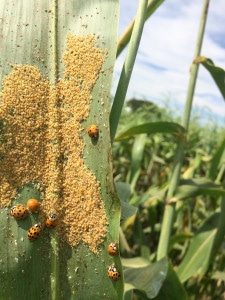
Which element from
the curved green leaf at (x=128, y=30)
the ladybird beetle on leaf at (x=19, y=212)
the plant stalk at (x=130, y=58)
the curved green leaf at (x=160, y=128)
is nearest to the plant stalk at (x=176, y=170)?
the curved green leaf at (x=160, y=128)

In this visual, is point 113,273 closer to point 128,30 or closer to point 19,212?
point 19,212

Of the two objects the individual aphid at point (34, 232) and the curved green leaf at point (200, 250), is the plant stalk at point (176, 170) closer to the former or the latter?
the curved green leaf at point (200, 250)

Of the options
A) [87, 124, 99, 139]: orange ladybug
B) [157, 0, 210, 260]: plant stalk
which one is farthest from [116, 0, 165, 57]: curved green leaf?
[87, 124, 99, 139]: orange ladybug

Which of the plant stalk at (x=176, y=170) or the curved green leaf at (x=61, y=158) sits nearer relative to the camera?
the curved green leaf at (x=61, y=158)

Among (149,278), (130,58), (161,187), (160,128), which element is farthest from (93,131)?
(161,187)

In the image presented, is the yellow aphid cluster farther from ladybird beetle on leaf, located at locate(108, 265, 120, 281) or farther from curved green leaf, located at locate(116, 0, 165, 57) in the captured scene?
curved green leaf, located at locate(116, 0, 165, 57)

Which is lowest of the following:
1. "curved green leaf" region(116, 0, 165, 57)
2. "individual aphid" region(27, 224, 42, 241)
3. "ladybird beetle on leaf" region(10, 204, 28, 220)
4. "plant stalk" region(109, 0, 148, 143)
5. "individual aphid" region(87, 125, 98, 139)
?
"individual aphid" region(27, 224, 42, 241)

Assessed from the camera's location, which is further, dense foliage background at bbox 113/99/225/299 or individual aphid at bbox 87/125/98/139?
dense foliage background at bbox 113/99/225/299
